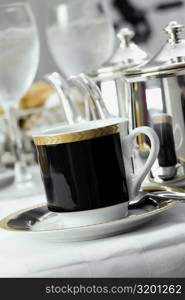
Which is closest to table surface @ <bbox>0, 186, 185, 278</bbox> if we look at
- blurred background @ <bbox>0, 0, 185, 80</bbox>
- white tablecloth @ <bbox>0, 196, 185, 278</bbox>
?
white tablecloth @ <bbox>0, 196, 185, 278</bbox>

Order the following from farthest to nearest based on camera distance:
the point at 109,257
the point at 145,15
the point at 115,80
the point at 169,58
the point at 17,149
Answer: the point at 145,15
the point at 17,149
the point at 115,80
the point at 169,58
the point at 109,257

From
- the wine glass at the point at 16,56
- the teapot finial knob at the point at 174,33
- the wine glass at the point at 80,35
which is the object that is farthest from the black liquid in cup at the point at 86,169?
the wine glass at the point at 80,35

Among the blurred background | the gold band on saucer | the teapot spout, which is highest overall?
the blurred background

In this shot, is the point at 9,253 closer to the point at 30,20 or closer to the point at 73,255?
the point at 73,255

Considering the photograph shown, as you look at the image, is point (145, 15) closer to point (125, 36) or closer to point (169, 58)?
point (125, 36)

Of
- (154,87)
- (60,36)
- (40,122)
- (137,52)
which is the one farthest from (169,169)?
(40,122)

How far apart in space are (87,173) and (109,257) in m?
0.08

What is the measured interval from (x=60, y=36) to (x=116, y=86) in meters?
0.39

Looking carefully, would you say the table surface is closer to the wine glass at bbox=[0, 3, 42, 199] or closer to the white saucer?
the white saucer

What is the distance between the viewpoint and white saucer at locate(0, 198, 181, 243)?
45 cm

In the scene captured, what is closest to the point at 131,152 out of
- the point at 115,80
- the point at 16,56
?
the point at 115,80

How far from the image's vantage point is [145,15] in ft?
8.48

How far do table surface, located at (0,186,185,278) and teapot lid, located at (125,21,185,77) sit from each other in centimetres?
14

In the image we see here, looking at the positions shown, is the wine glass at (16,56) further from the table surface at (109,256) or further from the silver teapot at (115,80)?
the table surface at (109,256)
